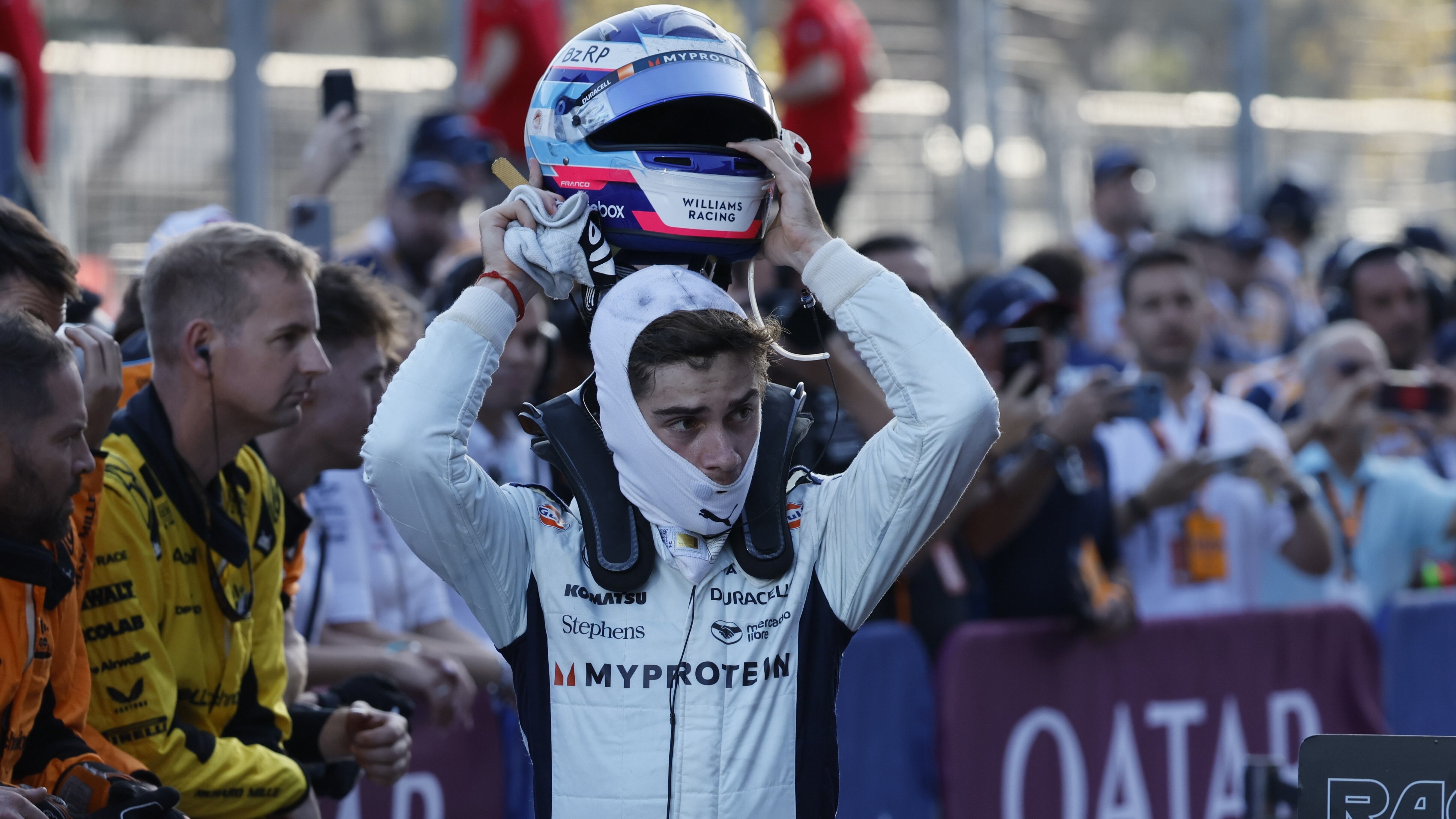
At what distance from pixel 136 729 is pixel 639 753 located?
3.93 ft

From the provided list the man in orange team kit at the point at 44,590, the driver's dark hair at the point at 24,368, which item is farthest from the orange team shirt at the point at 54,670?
the driver's dark hair at the point at 24,368

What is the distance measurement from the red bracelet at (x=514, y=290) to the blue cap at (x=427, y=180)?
4505 mm

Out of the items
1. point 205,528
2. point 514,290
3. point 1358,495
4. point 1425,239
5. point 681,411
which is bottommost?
point 1358,495

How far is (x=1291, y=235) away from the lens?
13.0 metres

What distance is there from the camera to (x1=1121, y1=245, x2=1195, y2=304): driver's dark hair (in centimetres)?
726

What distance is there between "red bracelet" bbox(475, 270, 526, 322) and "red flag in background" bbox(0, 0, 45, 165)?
5.07 m

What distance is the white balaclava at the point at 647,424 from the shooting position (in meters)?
3.17

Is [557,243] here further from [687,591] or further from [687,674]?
[687,674]

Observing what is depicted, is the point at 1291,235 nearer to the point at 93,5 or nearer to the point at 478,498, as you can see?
the point at 93,5

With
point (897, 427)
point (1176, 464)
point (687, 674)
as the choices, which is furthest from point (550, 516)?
point (1176, 464)

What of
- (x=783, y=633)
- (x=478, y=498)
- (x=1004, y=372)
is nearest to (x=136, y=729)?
(x=478, y=498)

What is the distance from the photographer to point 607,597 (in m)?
3.28

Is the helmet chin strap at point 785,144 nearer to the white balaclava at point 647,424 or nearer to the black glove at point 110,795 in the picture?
the white balaclava at point 647,424

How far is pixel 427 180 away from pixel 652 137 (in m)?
4.47
